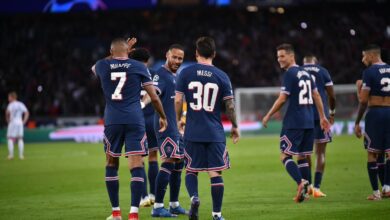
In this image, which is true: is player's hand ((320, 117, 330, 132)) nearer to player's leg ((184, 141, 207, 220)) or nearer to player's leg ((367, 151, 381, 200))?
player's leg ((367, 151, 381, 200))

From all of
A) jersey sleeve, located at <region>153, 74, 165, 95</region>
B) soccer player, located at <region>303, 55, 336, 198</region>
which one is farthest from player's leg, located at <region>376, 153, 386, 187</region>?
jersey sleeve, located at <region>153, 74, 165, 95</region>

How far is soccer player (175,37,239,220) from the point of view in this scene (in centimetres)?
1052

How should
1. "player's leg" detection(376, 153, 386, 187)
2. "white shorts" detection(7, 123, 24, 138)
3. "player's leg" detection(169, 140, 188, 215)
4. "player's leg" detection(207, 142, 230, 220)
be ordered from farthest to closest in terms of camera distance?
"white shorts" detection(7, 123, 24, 138) → "player's leg" detection(376, 153, 386, 187) → "player's leg" detection(169, 140, 188, 215) → "player's leg" detection(207, 142, 230, 220)

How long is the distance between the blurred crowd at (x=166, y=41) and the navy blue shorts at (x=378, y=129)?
1006 inches

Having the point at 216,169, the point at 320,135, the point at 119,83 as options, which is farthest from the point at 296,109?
the point at 119,83

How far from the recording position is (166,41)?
42.2 meters

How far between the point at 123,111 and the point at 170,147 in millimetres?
1473

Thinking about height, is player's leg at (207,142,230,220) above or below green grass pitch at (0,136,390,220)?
above

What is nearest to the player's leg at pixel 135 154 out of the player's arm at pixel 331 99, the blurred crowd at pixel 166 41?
the player's arm at pixel 331 99

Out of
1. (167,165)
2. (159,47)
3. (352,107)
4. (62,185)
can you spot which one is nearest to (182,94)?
(167,165)

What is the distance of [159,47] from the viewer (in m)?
42.3

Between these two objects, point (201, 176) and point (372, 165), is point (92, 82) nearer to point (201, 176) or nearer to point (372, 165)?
point (201, 176)

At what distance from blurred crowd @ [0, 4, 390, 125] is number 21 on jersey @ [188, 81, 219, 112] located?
2732 centimetres

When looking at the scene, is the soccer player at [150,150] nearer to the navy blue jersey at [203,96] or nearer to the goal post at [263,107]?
the navy blue jersey at [203,96]
